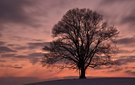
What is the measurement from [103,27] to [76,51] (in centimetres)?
586

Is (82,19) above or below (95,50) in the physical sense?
above

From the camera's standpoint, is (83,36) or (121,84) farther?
(83,36)

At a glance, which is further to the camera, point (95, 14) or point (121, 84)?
point (95, 14)

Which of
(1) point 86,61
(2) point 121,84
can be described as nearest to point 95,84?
(2) point 121,84

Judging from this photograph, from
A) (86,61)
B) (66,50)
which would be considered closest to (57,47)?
Result: (66,50)

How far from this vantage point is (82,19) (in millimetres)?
55594

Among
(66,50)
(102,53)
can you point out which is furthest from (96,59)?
(66,50)

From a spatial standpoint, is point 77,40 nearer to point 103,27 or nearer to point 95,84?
point 103,27

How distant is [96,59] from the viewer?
56.2 metres

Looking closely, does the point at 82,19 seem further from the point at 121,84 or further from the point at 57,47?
the point at 121,84

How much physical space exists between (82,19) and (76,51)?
5170 mm

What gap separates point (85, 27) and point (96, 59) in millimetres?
5465

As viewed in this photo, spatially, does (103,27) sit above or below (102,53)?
above

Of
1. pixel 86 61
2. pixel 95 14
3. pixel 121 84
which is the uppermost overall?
pixel 95 14
